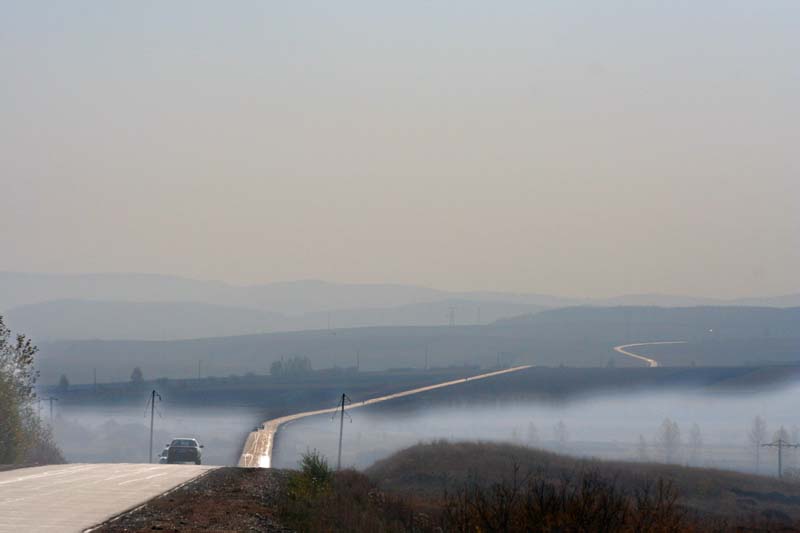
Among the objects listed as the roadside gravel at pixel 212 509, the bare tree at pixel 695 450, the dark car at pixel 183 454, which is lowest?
the bare tree at pixel 695 450

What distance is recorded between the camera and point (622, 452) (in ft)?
581

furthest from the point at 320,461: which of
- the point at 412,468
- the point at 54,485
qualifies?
the point at 412,468

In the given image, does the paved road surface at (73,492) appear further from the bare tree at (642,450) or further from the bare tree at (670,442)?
the bare tree at (670,442)

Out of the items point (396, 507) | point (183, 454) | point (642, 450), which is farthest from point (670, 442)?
point (396, 507)

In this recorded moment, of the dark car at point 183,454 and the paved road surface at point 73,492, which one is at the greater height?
the paved road surface at point 73,492

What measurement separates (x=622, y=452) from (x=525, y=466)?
69.0 metres

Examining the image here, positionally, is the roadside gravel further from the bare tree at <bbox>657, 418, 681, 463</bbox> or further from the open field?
the bare tree at <bbox>657, 418, 681, 463</bbox>

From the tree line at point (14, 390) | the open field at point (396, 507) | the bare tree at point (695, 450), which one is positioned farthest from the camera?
the bare tree at point (695, 450)

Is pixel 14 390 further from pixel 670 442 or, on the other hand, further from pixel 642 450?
pixel 670 442

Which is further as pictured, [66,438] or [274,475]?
[66,438]

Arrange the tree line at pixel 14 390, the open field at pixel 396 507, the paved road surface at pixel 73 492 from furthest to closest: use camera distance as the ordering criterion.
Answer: the tree line at pixel 14 390 < the paved road surface at pixel 73 492 < the open field at pixel 396 507

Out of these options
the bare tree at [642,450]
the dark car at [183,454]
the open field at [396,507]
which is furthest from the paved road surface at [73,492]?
the bare tree at [642,450]

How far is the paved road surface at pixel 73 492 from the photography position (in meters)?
26.4

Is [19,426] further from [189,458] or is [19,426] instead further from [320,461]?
[320,461]
